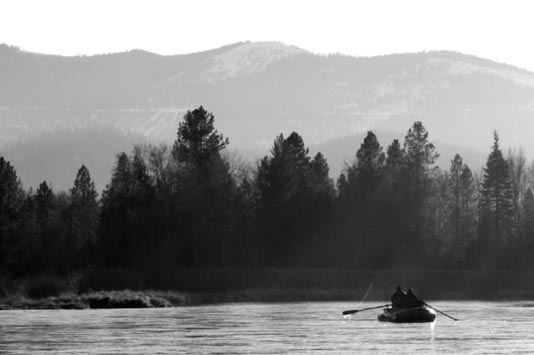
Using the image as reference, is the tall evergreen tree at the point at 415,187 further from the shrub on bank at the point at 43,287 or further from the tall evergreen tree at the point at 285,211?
the shrub on bank at the point at 43,287

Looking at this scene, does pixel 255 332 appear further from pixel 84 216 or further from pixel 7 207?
pixel 84 216

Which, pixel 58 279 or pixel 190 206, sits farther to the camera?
pixel 190 206

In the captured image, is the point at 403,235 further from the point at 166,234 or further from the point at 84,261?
the point at 84,261

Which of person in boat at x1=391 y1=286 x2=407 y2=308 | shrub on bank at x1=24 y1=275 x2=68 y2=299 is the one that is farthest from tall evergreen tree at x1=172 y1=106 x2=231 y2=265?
person in boat at x1=391 y1=286 x2=407 y2=308

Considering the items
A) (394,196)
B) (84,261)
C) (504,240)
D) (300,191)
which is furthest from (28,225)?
(504,240)

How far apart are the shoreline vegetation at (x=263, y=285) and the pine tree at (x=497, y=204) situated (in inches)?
419

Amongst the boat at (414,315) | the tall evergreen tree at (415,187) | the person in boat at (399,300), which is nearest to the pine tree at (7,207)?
the tall evergreen tree at (415,187)

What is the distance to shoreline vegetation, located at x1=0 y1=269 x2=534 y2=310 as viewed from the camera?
369 ft

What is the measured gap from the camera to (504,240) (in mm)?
151125

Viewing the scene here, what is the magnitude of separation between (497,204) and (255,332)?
8593cm

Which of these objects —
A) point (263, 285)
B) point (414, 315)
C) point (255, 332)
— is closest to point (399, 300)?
point (414, 315)

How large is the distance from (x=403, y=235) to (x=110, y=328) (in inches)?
2785

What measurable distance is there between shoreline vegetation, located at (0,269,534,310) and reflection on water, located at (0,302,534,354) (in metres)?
10.4

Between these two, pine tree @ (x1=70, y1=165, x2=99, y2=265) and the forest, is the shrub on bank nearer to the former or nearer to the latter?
the forest
